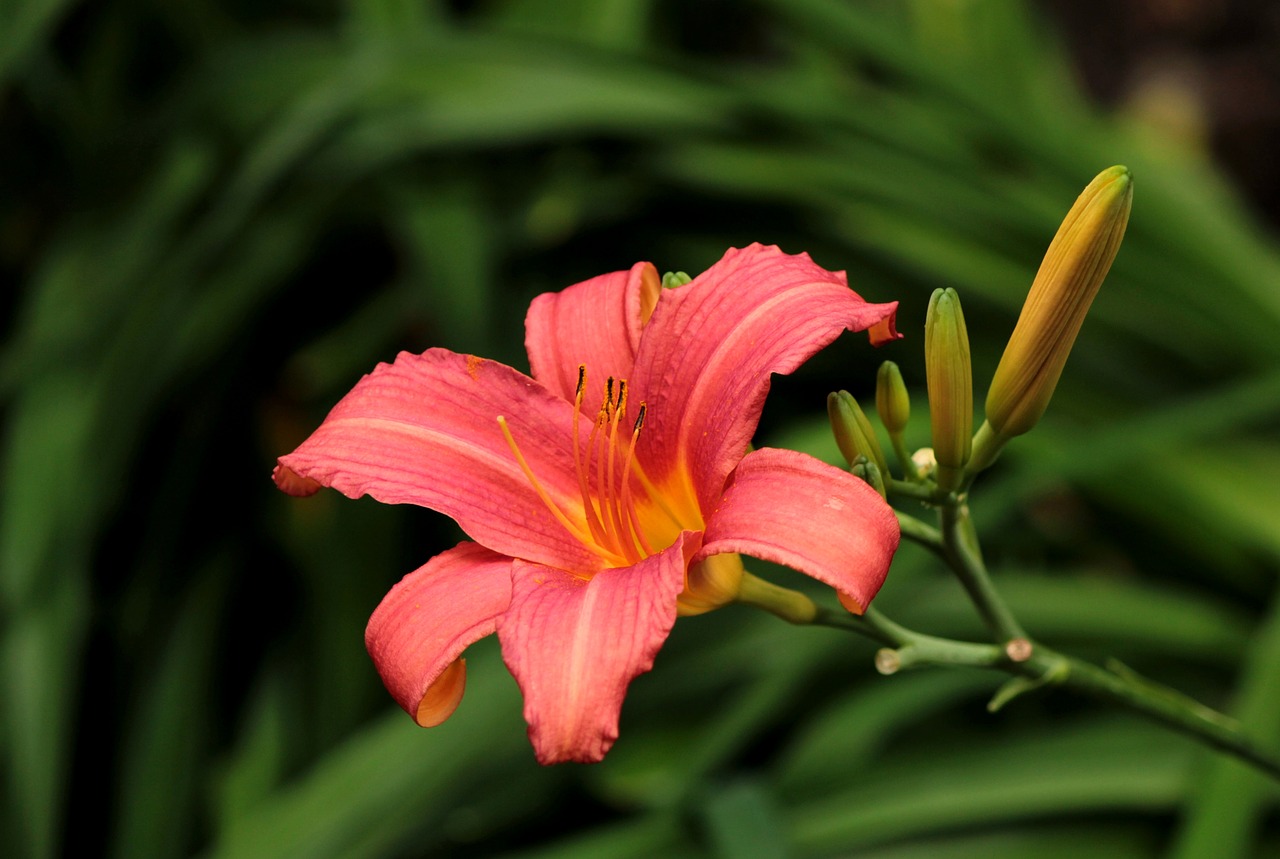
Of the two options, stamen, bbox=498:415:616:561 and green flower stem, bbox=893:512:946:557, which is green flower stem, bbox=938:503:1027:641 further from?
stamen, bbox=498:415:616:561

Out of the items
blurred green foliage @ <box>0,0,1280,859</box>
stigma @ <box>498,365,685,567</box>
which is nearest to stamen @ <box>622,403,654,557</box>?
stigma @ <box>498,365,685,567</box>

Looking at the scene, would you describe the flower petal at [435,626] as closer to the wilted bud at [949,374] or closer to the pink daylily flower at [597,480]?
the pink daylily flower at [597,480]

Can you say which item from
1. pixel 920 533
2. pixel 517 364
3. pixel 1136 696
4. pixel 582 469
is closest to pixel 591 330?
pixel 582 469

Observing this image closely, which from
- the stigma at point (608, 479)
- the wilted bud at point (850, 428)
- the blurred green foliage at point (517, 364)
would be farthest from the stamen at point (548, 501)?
the blurred green foliage at point (517, 364)

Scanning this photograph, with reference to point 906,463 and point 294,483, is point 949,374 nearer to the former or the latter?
point 906,463

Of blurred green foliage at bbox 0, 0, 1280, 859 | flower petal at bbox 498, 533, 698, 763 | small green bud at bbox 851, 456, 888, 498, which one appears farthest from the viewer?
blurred green foliage at bbox 0, 0, 1280, 859

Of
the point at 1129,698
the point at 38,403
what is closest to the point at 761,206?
the point at 38,403

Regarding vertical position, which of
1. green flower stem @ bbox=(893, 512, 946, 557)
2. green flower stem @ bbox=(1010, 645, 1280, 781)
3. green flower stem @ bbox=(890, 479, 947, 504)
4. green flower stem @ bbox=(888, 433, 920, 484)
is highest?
green flower stem @ bbox=(888, 433, 920, 484)
